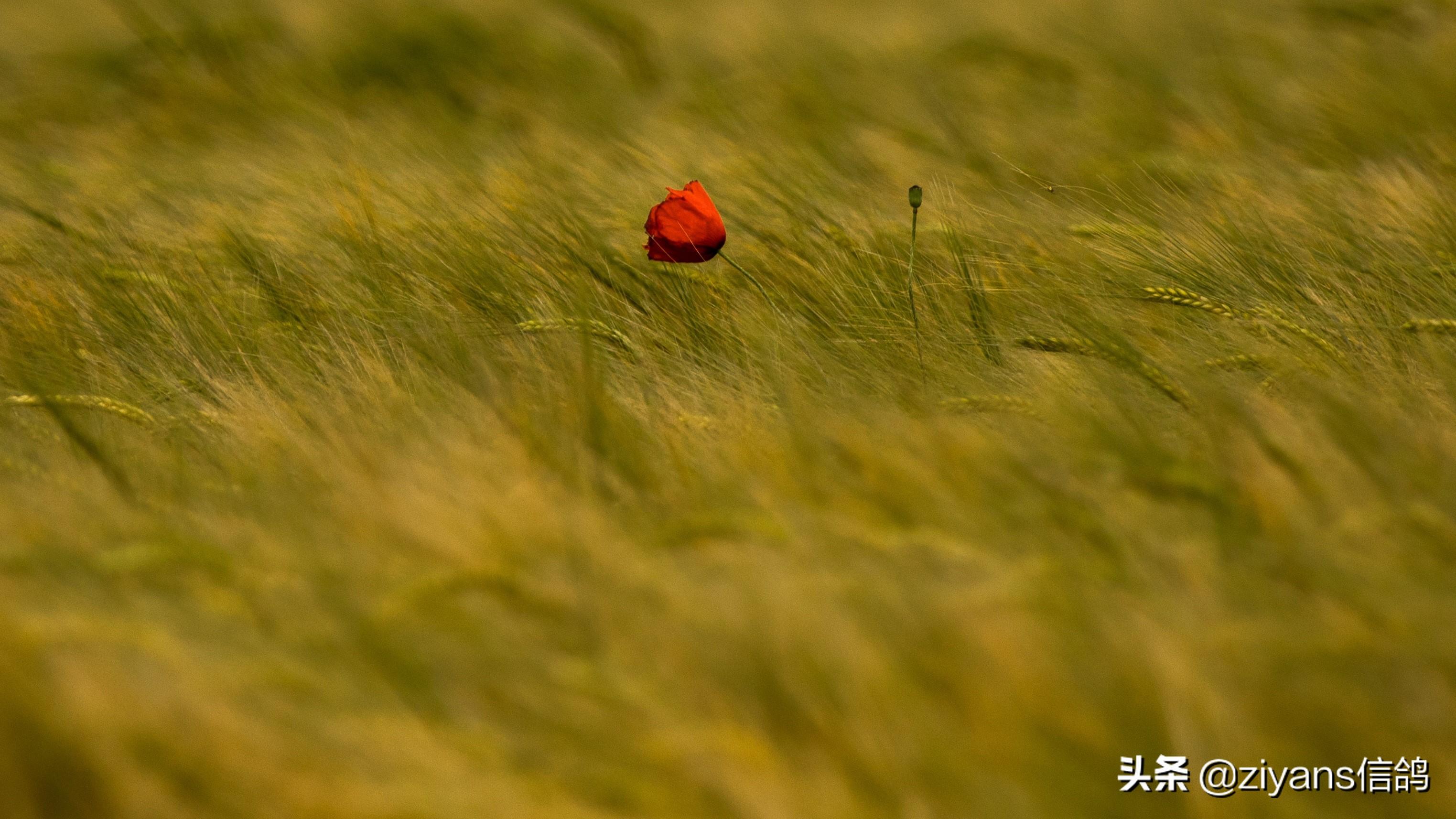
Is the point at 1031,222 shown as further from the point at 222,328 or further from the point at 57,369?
the point at 57,369

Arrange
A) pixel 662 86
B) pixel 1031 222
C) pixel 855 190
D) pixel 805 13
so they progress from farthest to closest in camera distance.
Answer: pixel 805 13
pixel 662 86
pixel 855 190
pixel 1031 222

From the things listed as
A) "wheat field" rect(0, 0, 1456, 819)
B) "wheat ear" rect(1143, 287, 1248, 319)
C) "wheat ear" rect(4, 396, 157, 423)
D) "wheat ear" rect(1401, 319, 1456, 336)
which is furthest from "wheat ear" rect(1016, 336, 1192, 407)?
"wheat ear" rect(4, 396, 157, 423)


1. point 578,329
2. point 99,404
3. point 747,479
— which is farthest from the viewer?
point 578,329

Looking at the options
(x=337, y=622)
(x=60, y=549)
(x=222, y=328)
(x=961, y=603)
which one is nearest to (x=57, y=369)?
(x=222, y=328)

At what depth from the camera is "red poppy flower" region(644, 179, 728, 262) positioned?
1254mm

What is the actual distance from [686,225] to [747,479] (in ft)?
1.42

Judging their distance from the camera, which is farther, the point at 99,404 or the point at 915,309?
the point at 915,309

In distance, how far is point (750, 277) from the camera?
1250 millimetres

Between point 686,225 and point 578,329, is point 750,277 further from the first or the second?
point 578,329

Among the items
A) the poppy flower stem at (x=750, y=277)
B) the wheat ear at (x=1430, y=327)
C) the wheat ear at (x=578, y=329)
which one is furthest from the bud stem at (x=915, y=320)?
the wheat ear at (x=1430, y=327)

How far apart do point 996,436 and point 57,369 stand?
0.94 meters

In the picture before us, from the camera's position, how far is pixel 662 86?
2393 mm

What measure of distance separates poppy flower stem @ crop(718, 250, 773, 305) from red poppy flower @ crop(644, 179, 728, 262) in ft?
0.11

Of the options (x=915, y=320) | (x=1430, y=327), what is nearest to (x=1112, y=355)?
(x=915, y=320)
